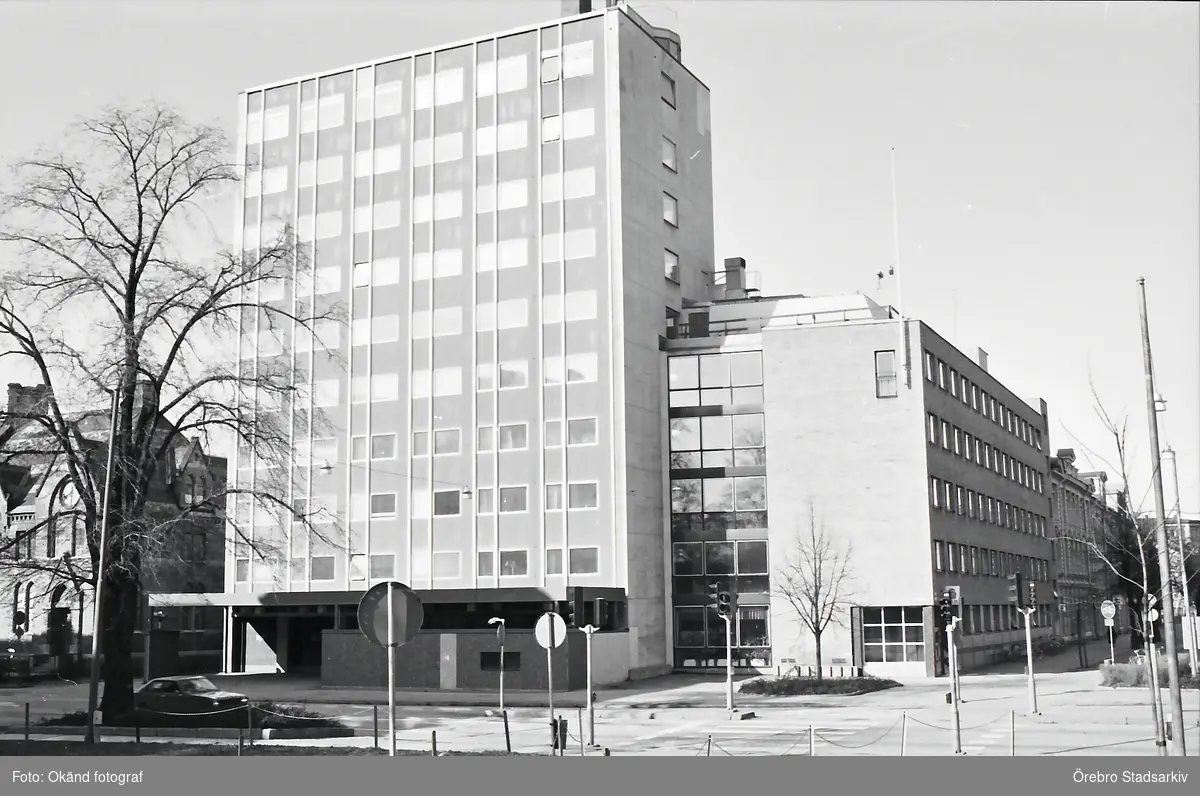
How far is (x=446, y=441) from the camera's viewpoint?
57500 millimetres

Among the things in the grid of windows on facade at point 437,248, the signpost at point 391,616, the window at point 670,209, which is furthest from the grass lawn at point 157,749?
the window at point 670,209

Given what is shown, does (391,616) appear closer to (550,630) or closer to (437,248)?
(550,630)

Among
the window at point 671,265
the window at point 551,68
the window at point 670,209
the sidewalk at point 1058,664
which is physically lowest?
the sidewalk at point 1058,664

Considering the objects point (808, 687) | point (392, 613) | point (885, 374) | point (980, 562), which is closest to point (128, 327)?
point (392, 613)

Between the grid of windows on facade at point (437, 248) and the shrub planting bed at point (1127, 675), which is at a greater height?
the grid of windows on facade at point (437, 248)

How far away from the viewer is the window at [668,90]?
60.7 metres

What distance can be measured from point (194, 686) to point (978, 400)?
152ft

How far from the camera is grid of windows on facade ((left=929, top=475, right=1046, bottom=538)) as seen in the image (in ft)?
184

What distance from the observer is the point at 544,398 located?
55.7 metres

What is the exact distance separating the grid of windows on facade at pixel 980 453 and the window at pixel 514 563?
18.6 meters

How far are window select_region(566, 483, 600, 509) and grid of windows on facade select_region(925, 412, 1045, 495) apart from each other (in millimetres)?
14714

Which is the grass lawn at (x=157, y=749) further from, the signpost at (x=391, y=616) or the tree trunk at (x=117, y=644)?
the signpost at (x=391, y=616)

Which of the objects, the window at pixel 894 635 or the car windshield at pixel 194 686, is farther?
the window at pixel 894 635
